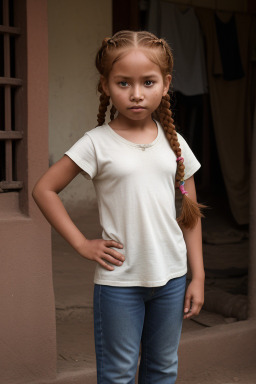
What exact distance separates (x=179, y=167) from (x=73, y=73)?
4.91 m

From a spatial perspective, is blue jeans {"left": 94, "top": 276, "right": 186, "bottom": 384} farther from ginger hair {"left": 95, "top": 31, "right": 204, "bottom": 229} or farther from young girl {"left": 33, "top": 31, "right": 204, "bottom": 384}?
ginger hair {"left": 95, "top": 31, "right": 204, "bottom": 229}

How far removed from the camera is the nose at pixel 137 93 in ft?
6.50

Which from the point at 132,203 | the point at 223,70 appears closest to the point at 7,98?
the point at 132,203

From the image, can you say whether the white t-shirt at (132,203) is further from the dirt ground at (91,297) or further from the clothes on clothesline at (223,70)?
the clothes on clothesline at (223,70)

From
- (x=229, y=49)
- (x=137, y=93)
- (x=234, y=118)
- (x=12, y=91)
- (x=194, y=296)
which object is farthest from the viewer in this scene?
(x=234, y=118)

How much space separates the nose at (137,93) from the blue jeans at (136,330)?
0.60 meters

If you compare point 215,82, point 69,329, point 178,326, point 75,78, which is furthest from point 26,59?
point 215,82

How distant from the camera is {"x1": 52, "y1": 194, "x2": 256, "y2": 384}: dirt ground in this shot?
3.64 m

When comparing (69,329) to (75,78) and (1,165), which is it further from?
(75,78)

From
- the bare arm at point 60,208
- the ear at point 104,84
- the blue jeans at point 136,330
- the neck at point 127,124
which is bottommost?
the blue jeans at point 136,330

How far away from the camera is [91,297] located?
4.66m

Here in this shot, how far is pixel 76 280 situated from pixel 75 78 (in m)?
2.70

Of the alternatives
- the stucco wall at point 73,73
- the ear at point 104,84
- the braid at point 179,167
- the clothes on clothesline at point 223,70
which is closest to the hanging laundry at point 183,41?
the clothes on clothesline at point 223,70

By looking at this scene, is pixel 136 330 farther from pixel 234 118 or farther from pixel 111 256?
pixel 234 118
